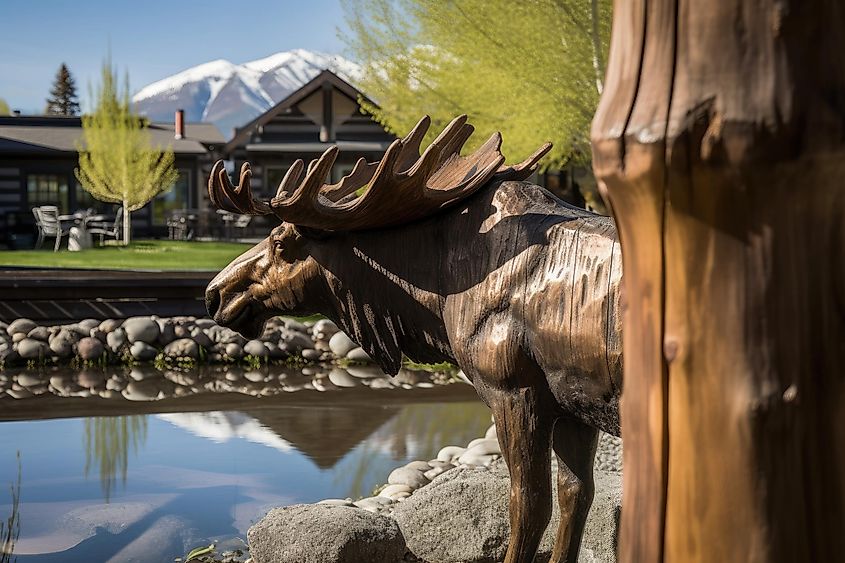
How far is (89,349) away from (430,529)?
7.27 meters

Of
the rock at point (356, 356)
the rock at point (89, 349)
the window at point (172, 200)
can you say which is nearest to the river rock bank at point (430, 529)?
the rock at point (356, 356)

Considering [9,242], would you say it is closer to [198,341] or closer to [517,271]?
[198,341]

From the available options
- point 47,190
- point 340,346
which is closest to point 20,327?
point 340,346

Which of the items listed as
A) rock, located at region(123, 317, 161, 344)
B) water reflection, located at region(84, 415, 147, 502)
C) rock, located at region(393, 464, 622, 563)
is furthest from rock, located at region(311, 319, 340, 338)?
rock, located at region(393, 464, 622, 563)

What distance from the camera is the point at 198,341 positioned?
11086 mm

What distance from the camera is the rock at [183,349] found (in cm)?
1097

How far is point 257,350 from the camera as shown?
11102 mm

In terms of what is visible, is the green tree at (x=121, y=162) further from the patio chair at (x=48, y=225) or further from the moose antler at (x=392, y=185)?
the moose antler at (x=392, y=185)

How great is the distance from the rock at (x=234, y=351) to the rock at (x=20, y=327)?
89.2 inches

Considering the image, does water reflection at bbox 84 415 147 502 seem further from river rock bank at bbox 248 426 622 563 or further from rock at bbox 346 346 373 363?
rock at bbox 346 346 373 363

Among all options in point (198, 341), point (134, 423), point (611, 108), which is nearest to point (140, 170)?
point (198, 341)

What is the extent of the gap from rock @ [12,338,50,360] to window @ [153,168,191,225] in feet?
71.1

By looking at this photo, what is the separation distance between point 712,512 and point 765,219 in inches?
12.6

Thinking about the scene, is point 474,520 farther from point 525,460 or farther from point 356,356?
point 356,356
